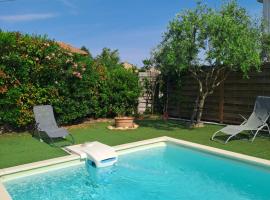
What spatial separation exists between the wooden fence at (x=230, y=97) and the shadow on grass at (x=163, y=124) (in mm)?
1312

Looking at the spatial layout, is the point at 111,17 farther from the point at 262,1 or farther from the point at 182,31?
the point at 182,31

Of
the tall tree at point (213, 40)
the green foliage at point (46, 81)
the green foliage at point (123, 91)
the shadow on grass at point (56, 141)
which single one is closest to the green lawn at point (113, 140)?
the shadow on grass at point (56, 141)

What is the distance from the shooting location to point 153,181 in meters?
7.75

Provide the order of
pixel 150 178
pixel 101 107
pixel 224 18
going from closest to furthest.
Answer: pixel 150 178
pixel 224 18
pixel 101 107

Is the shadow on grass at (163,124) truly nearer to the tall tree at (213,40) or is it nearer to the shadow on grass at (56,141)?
the tall tree at (213,40)

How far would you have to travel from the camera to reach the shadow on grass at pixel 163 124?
1378cm

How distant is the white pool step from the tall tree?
4.77 m

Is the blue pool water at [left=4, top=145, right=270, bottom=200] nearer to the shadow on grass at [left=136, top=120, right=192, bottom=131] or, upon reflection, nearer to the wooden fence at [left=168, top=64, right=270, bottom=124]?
the shadow on grass at [left=136, top=120, right=192, bottom=131]

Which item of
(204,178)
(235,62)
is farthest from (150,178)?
(235,62)

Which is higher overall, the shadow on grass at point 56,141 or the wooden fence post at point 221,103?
the wooden fence post at point 221,103

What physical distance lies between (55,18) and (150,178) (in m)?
22.5

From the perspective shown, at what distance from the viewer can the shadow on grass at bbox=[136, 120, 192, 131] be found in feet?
45.2

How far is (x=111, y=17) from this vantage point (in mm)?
27281

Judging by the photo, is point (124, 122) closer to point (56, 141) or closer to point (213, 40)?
point (56, 141)
